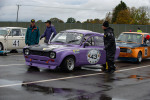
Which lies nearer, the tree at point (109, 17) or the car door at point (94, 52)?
the car door at point (94, 52)

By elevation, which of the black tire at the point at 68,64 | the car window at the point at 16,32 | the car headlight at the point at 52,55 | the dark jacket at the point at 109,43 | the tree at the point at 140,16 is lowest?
the black tire at the point at 68,64

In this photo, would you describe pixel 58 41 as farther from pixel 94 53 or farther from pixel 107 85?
pixel 107 85

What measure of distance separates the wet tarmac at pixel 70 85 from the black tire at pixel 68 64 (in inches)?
8.2

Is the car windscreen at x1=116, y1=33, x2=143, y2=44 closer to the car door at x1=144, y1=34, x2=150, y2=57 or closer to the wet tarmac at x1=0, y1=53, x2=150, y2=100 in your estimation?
the car door at x1=144, y1=34, x2=150, y2=57

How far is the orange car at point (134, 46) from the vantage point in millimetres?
14633

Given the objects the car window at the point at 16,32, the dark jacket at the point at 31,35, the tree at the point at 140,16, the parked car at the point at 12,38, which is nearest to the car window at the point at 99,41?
the dark jacket at the point at 31,35

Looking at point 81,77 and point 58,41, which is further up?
point 58,41

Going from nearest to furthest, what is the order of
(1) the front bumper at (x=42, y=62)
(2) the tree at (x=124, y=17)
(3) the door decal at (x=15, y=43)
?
(1) the front bumper at (x=42, y=62), (3) the door decal at (x=15, y=43), (2) the tree at (x=124, y=17)

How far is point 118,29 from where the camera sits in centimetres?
4141

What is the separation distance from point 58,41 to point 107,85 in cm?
384

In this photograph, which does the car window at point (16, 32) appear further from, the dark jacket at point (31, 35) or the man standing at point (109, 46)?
the man standing at point (109, 46)

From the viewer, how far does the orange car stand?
14633mm

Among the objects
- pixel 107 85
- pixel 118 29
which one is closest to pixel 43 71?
pixel 107 85

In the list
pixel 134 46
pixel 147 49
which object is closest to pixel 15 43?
pixel 134 46
